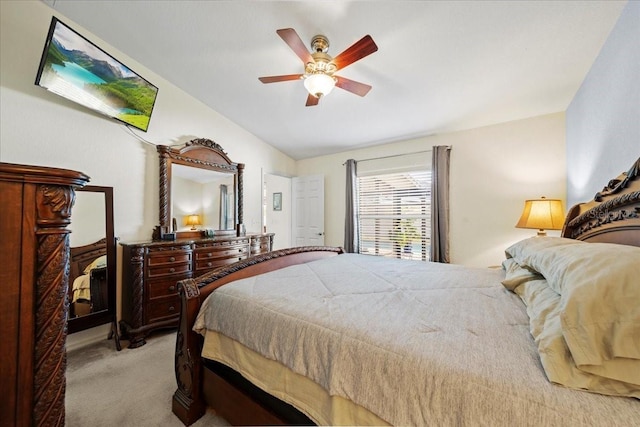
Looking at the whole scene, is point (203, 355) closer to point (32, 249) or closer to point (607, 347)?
point (32, 249)

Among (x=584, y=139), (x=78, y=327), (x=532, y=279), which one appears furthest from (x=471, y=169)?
(x=78, y=327)

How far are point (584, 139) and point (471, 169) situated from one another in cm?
109

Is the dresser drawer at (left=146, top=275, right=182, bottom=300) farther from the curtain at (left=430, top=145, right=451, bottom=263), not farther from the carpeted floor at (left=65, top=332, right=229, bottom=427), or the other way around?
the curtain at (left=430, top=145, right=451, bottom=263)

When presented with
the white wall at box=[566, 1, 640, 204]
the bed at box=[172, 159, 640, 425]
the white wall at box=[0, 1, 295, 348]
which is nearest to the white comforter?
the bed at box=[172, 159, 640, 425]

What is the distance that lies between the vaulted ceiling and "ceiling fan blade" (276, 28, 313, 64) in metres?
0.41

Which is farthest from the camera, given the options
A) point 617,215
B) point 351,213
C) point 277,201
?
point 277,201

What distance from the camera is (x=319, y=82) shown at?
6.38 ft

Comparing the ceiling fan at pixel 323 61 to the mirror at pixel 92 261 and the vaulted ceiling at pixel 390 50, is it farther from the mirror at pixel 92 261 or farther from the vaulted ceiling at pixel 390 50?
the mirror at pixel 92 261

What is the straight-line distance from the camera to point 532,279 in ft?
4.20

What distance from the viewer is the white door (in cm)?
457

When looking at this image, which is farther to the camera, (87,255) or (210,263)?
(210,263)

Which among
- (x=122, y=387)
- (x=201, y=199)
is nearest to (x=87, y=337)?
(x=122, y=387)

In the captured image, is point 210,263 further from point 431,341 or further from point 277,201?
point 431,341

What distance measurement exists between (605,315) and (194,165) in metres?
3.68
